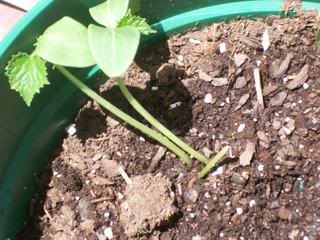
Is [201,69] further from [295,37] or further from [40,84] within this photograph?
[40,84]

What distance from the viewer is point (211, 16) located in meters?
1.11

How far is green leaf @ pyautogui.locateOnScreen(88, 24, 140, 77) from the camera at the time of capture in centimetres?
87

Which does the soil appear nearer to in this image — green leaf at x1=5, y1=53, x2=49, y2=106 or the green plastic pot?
the green plastic pot

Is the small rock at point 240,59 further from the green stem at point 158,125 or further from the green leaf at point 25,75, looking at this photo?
the green leaf at point 25,75

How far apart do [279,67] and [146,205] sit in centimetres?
33

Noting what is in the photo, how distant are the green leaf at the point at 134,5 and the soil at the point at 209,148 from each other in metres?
0.09

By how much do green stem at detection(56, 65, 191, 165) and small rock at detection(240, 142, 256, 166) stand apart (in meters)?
→ 0.09

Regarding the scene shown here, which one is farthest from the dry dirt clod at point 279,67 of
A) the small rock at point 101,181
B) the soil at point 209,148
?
the small rock at point 101,181

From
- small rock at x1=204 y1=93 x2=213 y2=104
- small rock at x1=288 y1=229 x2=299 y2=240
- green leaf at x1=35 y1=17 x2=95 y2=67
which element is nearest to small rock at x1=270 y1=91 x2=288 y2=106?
A: small rock at x1=204 y1=93 x2=213 y2=104

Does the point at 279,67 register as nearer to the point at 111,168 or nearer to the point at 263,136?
the point at 263,136

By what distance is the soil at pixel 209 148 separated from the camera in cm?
102

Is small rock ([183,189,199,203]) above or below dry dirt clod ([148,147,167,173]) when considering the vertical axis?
below

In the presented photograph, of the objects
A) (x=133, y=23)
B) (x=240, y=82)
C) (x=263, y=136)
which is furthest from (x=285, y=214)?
(x=133, y=23)

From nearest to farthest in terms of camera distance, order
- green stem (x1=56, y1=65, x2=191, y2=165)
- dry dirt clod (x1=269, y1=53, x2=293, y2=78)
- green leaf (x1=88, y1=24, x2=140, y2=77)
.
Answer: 1. green leaf (x1=88, y1=24, x2=140, y2=77)
2. green stem (x1=56, y1=65, x2=191, y2=165)
3. dry dirt clod (x1=269, y1=53, x2=293, y2=78)
